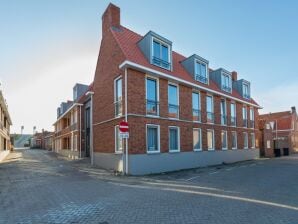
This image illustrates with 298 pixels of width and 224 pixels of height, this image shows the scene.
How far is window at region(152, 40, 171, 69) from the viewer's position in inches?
703

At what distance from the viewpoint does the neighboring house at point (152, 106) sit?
15938 mm

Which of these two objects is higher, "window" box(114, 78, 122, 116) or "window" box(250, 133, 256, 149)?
"window" box(114, 78, 122, 116)

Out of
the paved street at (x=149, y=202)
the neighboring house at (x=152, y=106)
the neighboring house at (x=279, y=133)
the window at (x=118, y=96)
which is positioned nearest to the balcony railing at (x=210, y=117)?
the neighboring house at (x=152, y=106)

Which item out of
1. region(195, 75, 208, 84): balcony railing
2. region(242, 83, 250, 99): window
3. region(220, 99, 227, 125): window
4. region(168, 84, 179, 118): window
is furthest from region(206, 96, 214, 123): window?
region(242, 83, 250, 99): window

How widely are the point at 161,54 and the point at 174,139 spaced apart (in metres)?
6.23

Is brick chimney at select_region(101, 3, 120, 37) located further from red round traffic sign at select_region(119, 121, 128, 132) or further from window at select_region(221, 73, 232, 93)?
window at select_region(221, 73, 232, 93)

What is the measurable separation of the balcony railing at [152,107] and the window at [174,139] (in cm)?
193

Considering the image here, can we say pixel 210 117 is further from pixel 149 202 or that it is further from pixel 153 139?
pixel 149 202

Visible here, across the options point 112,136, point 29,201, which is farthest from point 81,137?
point 29,201

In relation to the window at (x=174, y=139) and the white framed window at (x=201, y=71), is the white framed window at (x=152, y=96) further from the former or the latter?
the white framed window at (x=201, y=71)

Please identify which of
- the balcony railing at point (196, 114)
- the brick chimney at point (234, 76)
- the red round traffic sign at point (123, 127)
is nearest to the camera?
the red round traffic sign at point (123, 127)

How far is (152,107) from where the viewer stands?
Result: 56.0ft

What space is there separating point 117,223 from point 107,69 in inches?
570

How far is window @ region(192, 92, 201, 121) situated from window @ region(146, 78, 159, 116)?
4583mm
